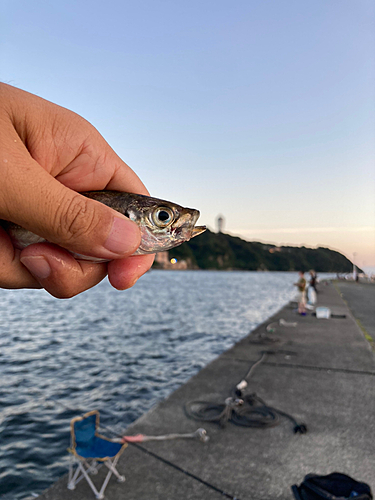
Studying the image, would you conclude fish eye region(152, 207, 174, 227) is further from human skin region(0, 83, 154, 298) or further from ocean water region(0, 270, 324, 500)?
ocean water region(0, 270, 324, 500)

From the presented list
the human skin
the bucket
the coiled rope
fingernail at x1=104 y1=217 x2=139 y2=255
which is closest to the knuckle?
the human skin

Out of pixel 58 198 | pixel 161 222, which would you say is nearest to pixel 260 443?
pixel 161 222

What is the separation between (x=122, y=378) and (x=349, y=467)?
11.3 meters

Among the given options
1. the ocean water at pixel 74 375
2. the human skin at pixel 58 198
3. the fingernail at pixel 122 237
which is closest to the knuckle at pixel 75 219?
the human skin at pixel 58 198

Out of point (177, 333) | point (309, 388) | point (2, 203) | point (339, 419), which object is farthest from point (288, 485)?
point (177, 333)

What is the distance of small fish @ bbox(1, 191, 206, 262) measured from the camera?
2084mm

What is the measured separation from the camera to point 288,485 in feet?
16.3

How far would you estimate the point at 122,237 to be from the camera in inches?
78.7

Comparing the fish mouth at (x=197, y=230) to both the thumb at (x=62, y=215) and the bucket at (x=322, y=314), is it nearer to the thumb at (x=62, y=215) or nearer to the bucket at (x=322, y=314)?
the thumb at (x=62, y=215)

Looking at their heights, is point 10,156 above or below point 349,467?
above

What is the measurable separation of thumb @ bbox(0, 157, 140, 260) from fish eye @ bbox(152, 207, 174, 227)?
137 millimetres

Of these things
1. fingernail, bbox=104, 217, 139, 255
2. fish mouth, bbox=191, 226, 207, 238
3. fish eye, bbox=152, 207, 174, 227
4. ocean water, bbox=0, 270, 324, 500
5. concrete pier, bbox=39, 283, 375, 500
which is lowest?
ocean water, bbox=0, 270, 324, 500

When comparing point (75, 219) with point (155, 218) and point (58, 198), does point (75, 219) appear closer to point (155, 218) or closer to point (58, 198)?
point (58, 198)

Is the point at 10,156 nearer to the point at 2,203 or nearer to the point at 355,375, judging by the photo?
the point at 2,203
